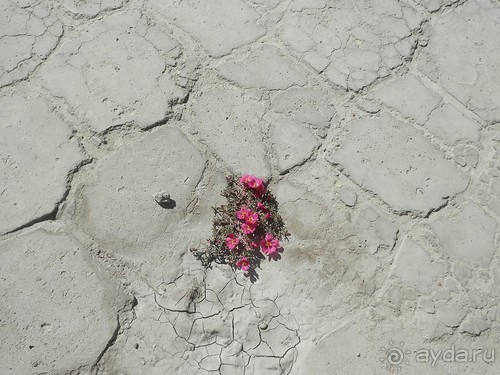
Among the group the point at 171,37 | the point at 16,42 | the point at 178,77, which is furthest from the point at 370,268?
the point at 16,42

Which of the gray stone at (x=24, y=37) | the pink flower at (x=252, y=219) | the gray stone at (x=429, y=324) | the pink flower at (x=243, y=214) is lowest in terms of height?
the gray stone at (x=429, y=324)

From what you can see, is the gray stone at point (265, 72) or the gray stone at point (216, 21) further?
the gray stone at point (216, 21)

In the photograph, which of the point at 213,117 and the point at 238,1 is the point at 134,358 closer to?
the point at 213,117

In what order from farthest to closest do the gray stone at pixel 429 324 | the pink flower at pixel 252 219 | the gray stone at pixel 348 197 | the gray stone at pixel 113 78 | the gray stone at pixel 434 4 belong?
1. the gray stone at pixel 434 4
2. the gray stone at pixel 113 78
3. the gray stone at pixel 348 197
4. the pink flower at pixel 252 219
5. the gray stone at pixel 429 324

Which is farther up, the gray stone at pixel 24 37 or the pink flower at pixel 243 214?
the gray stone at pixel 24 37

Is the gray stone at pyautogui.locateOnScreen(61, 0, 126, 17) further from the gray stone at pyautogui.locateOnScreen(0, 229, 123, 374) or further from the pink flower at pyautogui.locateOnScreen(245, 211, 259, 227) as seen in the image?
the pink flower at pyautogui.locateOnScreen(245, 211, 259, 227)

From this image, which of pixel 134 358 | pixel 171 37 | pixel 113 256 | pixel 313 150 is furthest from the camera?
pixel 171 37

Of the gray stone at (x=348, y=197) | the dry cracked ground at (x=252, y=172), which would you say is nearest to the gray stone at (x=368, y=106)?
the dry cracked ground at (x=252, y=172)

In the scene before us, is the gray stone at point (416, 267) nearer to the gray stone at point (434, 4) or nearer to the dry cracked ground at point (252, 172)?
the dry cracked ground at point (252, 172)
